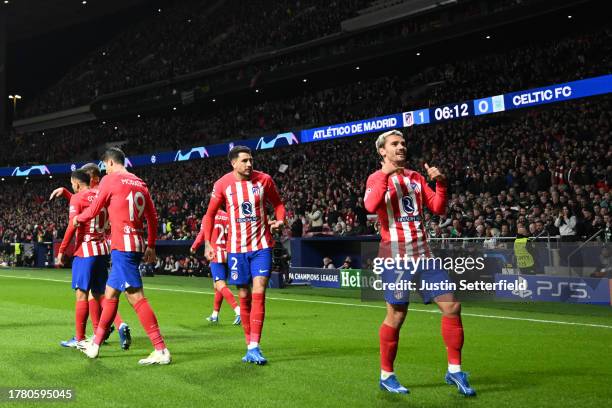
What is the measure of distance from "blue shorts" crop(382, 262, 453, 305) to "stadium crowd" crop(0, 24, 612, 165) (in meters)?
20.0

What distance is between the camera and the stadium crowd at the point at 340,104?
26188mm

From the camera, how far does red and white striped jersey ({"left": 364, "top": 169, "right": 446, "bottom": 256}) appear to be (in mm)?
5938

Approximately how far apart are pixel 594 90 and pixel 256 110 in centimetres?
2326

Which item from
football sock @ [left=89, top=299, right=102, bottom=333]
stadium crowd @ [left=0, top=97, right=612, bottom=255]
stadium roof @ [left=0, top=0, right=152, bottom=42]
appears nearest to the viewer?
football sock @ [left=89, top=299, right=102, bottom=333]

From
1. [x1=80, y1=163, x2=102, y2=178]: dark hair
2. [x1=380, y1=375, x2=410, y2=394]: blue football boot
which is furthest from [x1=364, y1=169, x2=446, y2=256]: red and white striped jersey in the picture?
[x1=80, y1=163, x2=102, y2=178]: dark hair

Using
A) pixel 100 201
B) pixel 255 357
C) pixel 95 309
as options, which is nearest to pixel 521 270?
pixel 255 357

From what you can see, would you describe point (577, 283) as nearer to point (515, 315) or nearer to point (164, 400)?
point (515, 315)

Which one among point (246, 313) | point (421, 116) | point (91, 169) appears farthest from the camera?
point (421, 116)

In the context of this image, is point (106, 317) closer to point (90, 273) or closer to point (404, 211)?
point (90, 273)

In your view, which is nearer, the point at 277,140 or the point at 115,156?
the point at 115,156

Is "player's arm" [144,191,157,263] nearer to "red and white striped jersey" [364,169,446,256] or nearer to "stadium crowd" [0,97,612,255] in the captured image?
"red and white striped jersey" [364,169,446,256]

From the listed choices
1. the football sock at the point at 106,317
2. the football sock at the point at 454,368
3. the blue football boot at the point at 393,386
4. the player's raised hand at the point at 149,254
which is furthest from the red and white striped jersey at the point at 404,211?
the football sock at the point at 106,317

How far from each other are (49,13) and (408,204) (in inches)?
2232

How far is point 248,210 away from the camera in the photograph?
770 centimetres
